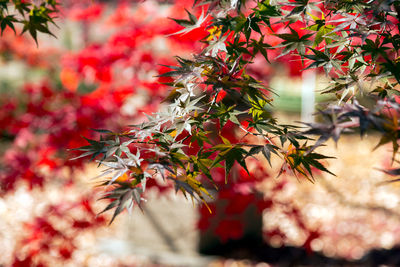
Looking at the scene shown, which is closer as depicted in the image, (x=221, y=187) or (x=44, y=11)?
(x=44, y=11)

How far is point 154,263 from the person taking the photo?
4273mm

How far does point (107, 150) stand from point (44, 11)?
1.02 metres

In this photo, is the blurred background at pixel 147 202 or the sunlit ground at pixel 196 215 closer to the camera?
the blurred background at pixel 147 202

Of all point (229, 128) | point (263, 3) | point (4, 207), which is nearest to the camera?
point (263, 3)

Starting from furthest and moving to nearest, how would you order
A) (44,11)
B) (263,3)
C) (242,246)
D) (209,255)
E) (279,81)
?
(279,81), (242,246), (209,255), (44,11), (263,3)

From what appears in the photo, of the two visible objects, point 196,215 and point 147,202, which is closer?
point 196,215

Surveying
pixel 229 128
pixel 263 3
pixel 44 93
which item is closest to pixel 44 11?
pixel 263 3

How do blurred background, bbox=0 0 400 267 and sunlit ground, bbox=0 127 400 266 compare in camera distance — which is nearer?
blurred background, bbox=0 0 400 267

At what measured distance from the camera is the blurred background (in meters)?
3.40

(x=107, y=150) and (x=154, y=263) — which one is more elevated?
(x=107, y=150)

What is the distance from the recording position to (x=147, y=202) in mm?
4336

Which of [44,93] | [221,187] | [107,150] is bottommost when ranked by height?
[221,187]

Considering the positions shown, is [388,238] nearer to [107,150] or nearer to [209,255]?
[209,255]

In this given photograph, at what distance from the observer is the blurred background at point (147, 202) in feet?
11.2
